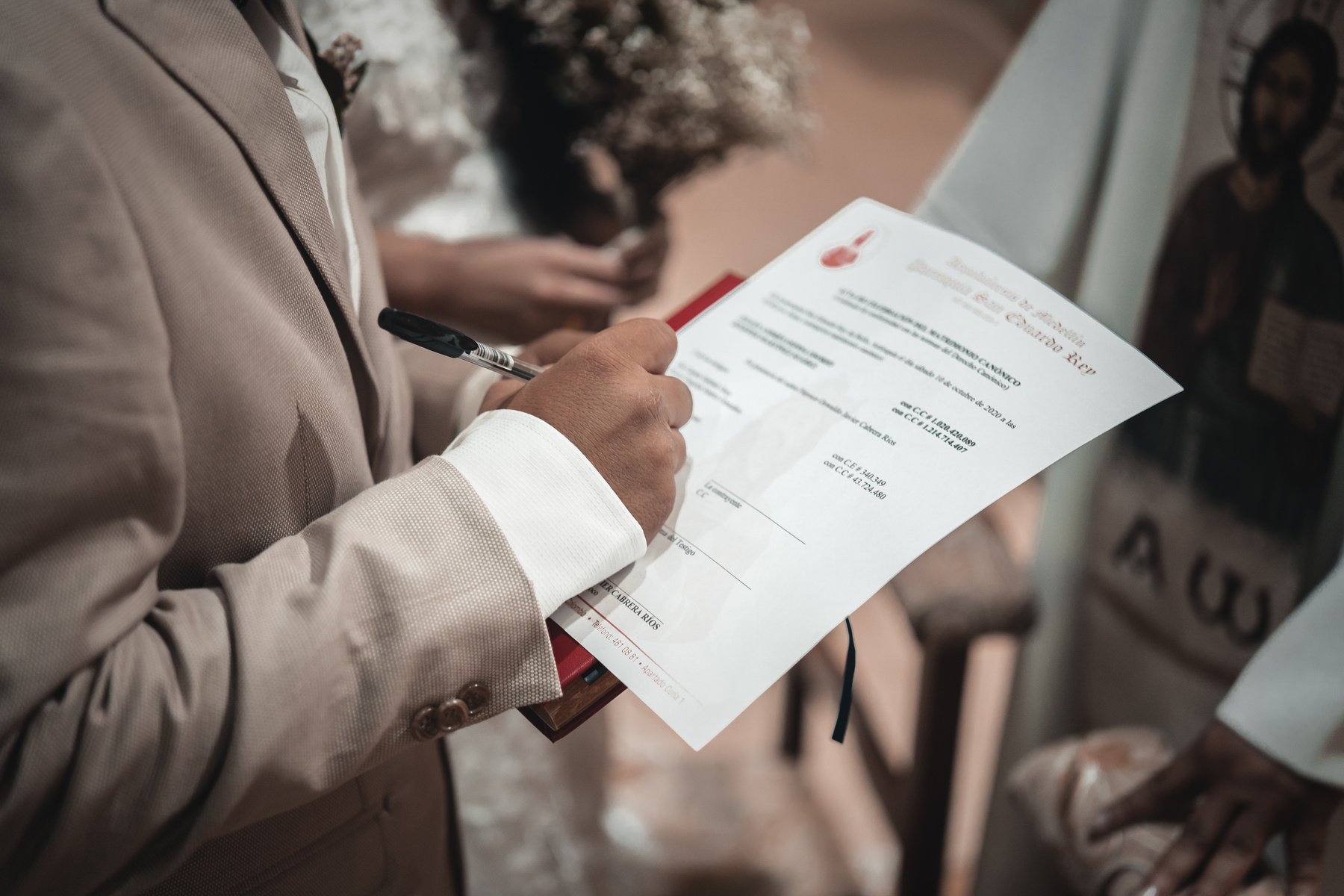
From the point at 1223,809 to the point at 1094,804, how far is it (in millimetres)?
150

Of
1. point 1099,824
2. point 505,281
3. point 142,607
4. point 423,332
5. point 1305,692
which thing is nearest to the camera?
point 142,607

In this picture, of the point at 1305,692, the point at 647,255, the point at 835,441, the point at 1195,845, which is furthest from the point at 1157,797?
the point at 647,255

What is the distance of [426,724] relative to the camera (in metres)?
0.49

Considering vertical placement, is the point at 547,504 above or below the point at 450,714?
above

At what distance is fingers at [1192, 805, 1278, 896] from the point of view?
690mm

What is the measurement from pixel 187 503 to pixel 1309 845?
36.5 inches

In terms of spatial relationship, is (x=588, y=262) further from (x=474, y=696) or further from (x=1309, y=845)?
(x=1309, y=845)

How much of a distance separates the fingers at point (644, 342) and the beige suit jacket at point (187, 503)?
0.47ft

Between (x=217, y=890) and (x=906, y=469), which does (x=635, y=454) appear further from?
(x=217, y=890)

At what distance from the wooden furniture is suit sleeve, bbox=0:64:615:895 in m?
0.62

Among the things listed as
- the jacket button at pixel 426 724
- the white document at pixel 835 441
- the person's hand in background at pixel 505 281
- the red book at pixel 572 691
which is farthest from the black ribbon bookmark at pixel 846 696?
the person's hand in background at pixel 505 281

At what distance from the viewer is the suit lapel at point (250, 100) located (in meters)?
0.43

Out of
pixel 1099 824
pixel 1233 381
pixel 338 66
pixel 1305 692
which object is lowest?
pixel 1099 824

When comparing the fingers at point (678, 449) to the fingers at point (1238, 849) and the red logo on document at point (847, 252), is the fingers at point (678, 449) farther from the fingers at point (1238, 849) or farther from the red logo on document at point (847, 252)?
the fingers at point (1238, 849)
